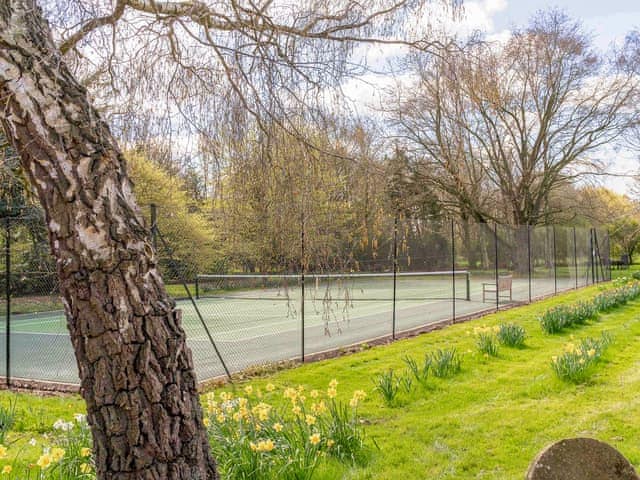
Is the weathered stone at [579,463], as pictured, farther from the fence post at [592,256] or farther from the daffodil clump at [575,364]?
the fence post at [592,256]

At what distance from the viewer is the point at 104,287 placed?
1.79m

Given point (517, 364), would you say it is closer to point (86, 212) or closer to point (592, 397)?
point (592, 397)

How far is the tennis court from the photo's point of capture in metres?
7.58

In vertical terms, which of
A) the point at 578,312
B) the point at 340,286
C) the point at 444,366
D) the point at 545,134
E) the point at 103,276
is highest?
the point at 545,134

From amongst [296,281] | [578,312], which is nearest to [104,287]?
[296,281]

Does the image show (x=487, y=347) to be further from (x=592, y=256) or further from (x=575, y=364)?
(x=592, y=256)

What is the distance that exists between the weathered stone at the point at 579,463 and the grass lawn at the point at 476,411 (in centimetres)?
169

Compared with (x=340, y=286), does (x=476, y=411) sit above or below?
below

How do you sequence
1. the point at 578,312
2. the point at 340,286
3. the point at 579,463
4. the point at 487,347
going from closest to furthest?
1. the point at 579,463
2. the point at 340,286
3. the point at 487,347
4. the point at 578,312

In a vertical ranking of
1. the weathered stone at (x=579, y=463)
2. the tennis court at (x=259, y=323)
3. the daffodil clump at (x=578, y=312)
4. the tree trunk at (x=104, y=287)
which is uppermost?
the tree trunk at (x=104, y=287)

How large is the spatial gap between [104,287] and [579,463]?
5.25 feet

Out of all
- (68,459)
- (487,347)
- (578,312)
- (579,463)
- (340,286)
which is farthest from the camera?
(578,312)

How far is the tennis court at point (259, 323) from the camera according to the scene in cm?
758

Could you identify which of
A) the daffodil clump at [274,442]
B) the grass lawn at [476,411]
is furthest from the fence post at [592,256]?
the daffodil clump at [274,442]
